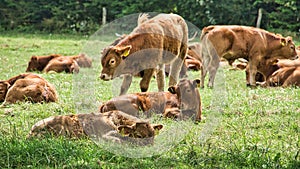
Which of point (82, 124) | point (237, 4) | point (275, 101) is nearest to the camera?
point (82, 124)

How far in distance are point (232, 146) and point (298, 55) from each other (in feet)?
27.6

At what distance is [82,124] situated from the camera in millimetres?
6641

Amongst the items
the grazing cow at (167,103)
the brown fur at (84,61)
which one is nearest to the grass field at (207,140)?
the grazing cow at (167,103)

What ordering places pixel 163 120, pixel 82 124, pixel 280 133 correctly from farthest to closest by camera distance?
pixel 163 120 → pixel 280 133 → pixel 82 124

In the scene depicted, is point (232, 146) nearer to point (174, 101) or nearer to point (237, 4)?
point (174, 101)

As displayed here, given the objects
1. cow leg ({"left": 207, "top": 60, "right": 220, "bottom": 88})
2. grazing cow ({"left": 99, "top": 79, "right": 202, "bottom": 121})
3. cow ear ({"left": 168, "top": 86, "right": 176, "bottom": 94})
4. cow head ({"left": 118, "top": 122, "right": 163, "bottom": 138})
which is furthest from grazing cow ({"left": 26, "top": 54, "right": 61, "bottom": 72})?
cow head ({"left": 118, "top": 122, "right": 163, "bottom": 138})

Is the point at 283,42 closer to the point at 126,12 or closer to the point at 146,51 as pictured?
the point at 146,51

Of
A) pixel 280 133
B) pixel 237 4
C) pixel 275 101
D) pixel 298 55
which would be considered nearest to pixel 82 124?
pixel 280 133

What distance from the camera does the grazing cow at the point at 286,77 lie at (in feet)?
39.5

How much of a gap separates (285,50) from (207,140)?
7651 millimetres

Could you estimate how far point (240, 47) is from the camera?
42.7 feet

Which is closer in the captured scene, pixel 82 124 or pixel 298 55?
pixel 82 124

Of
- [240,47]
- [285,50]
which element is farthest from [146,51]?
[285,50]

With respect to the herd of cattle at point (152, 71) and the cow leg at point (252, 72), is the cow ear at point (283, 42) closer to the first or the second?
the herd of cattle at point (152, 71)
